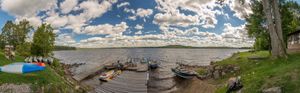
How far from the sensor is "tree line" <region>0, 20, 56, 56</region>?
166 feet

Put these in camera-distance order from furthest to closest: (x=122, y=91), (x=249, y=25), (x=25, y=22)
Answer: (x=25, y=22)
(x=249, y=25)
(x=122, y=91)

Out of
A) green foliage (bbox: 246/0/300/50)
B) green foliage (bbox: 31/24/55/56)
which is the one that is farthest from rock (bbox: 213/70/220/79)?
green foliage (bbox: 31/24/55/56)

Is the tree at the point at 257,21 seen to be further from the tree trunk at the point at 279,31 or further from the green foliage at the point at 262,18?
the tree trunk at the point at 279,31

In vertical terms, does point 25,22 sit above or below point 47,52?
above

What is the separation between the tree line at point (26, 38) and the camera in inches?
1997

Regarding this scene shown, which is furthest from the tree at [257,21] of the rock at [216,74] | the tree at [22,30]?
the tree at [22,30]

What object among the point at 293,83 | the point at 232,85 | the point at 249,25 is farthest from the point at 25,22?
the point at 293,83

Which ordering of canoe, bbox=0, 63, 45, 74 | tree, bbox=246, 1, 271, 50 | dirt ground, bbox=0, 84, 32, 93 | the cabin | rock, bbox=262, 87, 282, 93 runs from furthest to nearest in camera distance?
1. tree, bbox=246, 1, 271, 50
2. the cabin
3. canoe, bbox=0, 63, 45, 74
4. dirt ground, bbox=0, 84, 32, 93
5. rock, bbox=262, 87, 282, 93

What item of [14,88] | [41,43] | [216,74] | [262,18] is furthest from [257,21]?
[41,43]

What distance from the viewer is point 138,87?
107ft

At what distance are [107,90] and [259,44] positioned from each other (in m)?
56.8

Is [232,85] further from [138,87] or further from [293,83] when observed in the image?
[138,87]

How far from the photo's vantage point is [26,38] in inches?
2721

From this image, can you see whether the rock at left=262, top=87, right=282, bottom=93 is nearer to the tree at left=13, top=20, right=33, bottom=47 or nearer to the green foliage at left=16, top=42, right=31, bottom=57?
the green foliage at left=16, top=42, right=31, bottom=57
